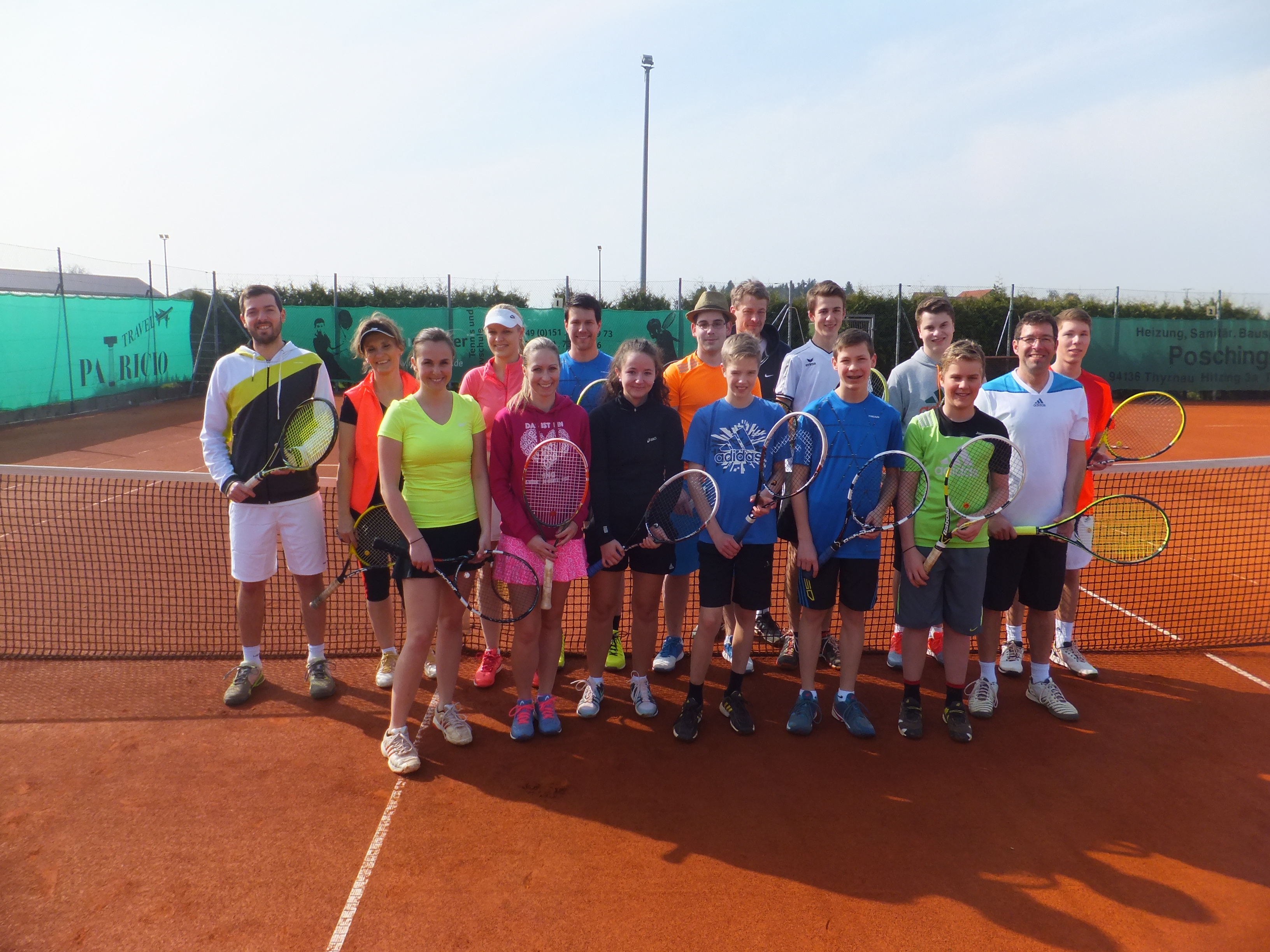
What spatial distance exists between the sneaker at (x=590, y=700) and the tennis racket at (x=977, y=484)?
63.0 inches

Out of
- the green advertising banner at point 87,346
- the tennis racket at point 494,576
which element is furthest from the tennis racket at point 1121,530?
the green advertising banner at point 87,346

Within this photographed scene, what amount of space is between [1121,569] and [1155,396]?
288cm

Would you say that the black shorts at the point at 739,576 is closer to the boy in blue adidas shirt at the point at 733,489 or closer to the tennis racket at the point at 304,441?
the boy in blue adidas shirt at the point at 733,489

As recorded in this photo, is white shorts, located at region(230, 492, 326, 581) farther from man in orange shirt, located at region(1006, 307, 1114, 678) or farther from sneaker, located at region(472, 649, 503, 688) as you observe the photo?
man in orange shirt, located at region(1006, 307, 1114, 678)

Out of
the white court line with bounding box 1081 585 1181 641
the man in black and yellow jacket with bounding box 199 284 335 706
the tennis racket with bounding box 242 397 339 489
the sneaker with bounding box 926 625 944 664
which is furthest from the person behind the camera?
the white court line with bounding box 1081 585 1181 641

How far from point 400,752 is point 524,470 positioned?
50.0 inches

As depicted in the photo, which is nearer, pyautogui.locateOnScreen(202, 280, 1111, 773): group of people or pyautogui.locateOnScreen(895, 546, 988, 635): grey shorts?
pyautogui.locateOnScreen(202, 280, 1111, 773): group of people

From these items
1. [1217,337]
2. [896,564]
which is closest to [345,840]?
[896,564]

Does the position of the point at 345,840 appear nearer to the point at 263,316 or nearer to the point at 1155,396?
the point at 263,316

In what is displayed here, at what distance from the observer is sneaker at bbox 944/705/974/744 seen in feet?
11.6

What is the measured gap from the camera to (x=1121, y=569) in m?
6.29

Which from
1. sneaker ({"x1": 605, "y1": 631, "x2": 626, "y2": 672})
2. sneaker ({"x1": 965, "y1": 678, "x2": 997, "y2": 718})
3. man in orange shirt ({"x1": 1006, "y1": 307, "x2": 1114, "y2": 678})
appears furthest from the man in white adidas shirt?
sneaker ({"x1": 605, "y1": 631, "x2": 626, "y2": 672})

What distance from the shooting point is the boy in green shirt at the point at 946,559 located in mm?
3439

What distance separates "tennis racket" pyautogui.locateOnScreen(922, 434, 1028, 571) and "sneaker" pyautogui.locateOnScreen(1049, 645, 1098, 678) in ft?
4.06
